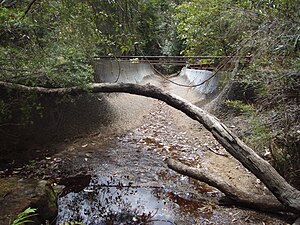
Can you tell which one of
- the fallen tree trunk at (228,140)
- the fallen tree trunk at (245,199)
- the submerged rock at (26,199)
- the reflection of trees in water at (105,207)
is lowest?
the reflection of trees in water at (105,207)

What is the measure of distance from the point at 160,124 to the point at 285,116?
4.96m

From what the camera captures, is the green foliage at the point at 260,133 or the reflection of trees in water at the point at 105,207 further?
the green foliage at the point at 260,133

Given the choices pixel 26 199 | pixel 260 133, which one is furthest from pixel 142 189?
pixel 260 133

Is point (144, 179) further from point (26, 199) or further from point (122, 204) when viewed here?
point (26, 199)

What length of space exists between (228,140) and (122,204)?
196cm

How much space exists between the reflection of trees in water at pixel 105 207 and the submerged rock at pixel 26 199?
29 cm

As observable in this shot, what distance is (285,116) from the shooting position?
352 centimetres

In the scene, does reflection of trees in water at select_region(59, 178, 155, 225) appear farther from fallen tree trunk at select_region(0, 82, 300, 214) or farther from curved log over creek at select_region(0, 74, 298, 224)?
fallen tree trunk at select_region(0, 82, 300, 214)

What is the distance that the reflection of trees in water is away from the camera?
3.38 meters

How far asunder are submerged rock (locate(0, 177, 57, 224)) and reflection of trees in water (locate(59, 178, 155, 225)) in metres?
0.29

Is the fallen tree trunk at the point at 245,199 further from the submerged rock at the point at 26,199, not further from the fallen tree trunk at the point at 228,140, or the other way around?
the submerged rock at the point at 26,199

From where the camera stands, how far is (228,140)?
3879 millimetres

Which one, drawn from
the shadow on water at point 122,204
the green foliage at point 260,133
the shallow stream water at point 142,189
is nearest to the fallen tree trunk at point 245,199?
the shallow stream water at point 142,189

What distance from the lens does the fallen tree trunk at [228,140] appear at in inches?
125
